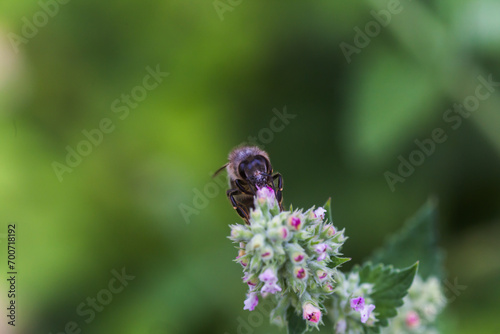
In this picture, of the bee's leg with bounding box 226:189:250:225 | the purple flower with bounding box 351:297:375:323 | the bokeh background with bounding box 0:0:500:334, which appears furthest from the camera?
the bokeh background with bounding box 0:0:500:334

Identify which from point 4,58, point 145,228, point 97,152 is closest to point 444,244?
point 145,228

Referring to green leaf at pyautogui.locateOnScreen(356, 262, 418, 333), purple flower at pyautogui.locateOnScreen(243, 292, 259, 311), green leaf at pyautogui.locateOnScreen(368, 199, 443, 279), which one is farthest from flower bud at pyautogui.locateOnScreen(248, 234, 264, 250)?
green leaf at pyautogui.locateOnScreen(368, 199, 443, 279)

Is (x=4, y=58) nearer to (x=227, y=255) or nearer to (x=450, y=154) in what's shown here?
(x=227, y=255)

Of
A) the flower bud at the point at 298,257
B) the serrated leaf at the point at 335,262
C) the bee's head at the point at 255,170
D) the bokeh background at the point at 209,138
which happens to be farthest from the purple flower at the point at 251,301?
the bokeh background at the point at 209,138

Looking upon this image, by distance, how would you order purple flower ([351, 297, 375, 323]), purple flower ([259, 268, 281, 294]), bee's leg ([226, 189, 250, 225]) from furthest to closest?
1. bee's leg ([226, 189, 250, 225])
2. purple flower ([351, 297, 375, 323])
3. purple flower ([259, 268, 281, 294])

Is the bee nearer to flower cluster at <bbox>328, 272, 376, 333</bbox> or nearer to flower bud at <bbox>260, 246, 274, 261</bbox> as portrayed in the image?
flower bud at <bbox>260, 246, 274, 261</bbox>

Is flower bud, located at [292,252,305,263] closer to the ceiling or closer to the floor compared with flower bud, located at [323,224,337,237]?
closer to the floor

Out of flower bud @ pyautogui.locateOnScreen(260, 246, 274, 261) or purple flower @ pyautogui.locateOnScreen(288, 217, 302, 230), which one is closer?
flower bud @ pyautogui.locateOnScreen(260, 246, 274, 261)
